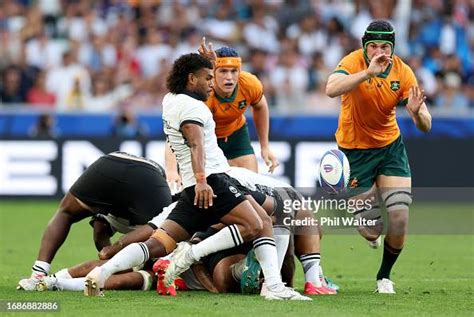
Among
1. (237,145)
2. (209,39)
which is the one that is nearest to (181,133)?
(237,145)

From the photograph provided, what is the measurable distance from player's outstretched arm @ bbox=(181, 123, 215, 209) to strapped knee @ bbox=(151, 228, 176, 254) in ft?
1.77

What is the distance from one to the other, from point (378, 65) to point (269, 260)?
81.6 inches

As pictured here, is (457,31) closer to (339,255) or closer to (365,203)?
(339,255)

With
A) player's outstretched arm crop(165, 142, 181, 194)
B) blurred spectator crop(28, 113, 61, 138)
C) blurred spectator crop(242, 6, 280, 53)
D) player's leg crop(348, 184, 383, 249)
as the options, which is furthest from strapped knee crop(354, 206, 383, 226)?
blurred spectator crop(242, 6, 280, 53)

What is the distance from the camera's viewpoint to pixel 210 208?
32.1 feet

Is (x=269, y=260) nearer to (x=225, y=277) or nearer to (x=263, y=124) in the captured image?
(x=225, y=277)

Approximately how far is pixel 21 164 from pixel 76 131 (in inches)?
51.4

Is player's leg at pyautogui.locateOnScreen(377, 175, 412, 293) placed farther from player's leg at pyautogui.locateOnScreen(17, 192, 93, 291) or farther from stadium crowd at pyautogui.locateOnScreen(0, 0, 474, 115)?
stadium crowd at pyautogui.locateOnScreen(0, 0, 474, 115)

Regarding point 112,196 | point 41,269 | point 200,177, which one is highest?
point 200,177

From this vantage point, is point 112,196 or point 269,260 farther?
point 112,196

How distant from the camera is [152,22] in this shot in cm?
2370

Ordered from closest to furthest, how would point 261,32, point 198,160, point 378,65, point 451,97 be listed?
point 198,160
point 378,65
point 451,97
point 261,32

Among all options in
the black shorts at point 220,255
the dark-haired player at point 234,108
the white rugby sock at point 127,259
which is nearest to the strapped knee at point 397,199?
the black shorts at point 220,255

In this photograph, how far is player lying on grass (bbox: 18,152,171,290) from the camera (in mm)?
10820
